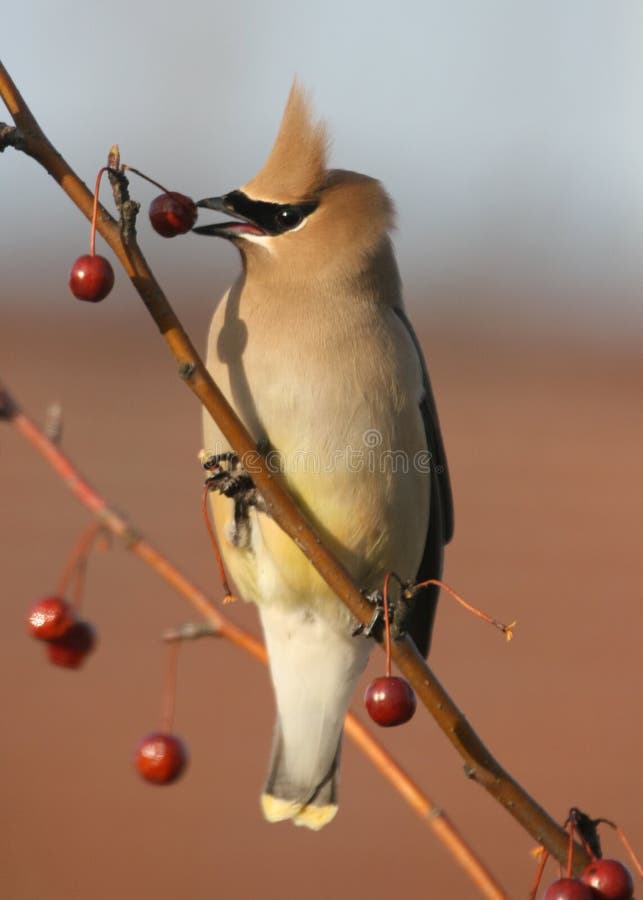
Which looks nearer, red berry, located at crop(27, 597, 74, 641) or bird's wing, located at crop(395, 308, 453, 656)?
red berry, located at crop(27, 597, 74, 641)

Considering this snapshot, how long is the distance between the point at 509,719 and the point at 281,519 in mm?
3168

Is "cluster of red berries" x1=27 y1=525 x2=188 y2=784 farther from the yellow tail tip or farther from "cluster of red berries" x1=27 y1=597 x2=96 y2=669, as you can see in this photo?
the yellow tail tip

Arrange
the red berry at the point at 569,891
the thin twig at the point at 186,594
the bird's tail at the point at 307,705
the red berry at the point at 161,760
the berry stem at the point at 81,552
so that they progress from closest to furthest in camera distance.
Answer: the red berry at the point at 569,891, the thin twig at the point at 186,594, the berry stem at the point at 81,552, the red berry at the point at 161,760, the bird's tail at the point at 307,705

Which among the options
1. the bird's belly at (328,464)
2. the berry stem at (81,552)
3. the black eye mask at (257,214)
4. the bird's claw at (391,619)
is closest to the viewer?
the bird's claw at (391,619)

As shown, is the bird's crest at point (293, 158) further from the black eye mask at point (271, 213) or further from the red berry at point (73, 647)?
the red berry at point (73, 647)

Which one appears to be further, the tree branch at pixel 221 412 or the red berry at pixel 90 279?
the red berry at pixel 90 279

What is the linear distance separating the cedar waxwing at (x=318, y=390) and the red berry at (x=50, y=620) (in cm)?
52

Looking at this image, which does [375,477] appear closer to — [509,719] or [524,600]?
[509,719]

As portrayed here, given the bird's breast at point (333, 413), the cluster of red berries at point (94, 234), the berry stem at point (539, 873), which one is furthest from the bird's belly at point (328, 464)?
the berry stem at point (539, 873)

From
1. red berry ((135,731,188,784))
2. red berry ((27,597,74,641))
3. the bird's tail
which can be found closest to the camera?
red berry ((27,597,74,641))

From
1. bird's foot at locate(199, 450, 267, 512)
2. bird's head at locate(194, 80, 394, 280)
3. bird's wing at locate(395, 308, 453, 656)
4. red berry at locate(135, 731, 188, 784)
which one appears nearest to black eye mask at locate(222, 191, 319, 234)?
bird's head at locate(194, 80, 394, 280)

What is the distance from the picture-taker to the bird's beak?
3.23 metres

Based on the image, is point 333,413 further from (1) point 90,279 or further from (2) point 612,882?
(2) point 612,882

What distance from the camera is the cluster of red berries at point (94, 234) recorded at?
7.88 ft
